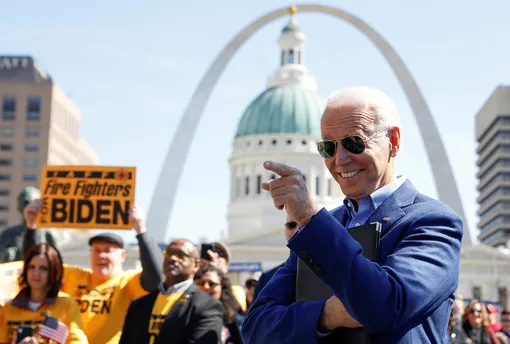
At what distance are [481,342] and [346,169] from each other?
31.0ft

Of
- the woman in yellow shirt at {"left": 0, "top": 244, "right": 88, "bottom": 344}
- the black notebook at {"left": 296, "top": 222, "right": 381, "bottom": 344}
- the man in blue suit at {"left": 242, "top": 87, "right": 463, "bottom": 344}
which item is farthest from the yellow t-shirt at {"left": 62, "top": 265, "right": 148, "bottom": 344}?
the black notebook at {"left": 296, "top": 222, "right": 381, "bottom": 344}

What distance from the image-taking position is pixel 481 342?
1215 cm

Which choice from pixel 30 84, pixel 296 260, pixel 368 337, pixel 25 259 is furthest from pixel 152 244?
pixel 30 84

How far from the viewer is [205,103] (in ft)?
A: 203

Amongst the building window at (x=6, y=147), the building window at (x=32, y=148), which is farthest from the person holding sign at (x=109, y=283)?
the building window at (x=6, y=147)

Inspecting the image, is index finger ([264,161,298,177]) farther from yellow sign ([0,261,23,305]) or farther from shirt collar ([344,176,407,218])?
yellow sign ([0,261,23,305])

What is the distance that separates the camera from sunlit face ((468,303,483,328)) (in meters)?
12.2

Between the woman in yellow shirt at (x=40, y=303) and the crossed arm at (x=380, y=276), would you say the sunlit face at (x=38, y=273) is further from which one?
the crossed arm at (x=380, y=276)

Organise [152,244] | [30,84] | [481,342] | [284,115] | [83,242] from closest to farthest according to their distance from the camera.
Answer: [152,244]
[481,342]
[83,242]
[284,115]
[30,84]

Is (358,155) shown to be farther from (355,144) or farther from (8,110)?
(8,110)

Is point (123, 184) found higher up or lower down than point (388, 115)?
higher up

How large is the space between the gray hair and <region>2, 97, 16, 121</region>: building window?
134 meters

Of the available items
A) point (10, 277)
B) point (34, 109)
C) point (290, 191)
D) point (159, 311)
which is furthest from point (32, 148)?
point (290, 191)

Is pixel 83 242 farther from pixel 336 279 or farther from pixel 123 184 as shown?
pixel 336 279
